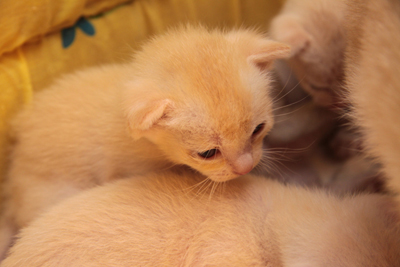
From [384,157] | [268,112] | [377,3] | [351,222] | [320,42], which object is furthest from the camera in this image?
[320,42]

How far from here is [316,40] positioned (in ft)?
4.05

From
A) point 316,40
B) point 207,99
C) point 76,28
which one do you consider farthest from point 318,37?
point 76,28

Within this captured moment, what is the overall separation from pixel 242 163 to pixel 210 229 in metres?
0.22

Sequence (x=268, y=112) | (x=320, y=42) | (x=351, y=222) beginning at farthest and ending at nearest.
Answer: (x=320, y=42) → (x=268, y=112) → (x=351, y=222)

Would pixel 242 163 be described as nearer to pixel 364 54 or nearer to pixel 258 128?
pixel 258 128

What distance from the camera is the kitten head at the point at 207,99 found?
0.93 metres

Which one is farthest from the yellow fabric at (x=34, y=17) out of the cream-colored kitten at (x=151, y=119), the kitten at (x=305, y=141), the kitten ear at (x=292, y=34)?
the kitten at (x=305, y=141)

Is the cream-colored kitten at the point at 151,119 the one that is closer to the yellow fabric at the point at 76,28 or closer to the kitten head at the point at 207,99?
the kitten head at the point at 207,99

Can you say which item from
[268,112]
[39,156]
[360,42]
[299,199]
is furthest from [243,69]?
[39,156]

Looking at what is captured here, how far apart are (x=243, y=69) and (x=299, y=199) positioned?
453mm

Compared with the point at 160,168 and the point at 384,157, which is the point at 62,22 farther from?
the point at 384,157

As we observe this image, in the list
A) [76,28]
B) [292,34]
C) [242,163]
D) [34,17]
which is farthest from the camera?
[76,28]

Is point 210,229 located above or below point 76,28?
below

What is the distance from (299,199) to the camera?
1.09 meters
